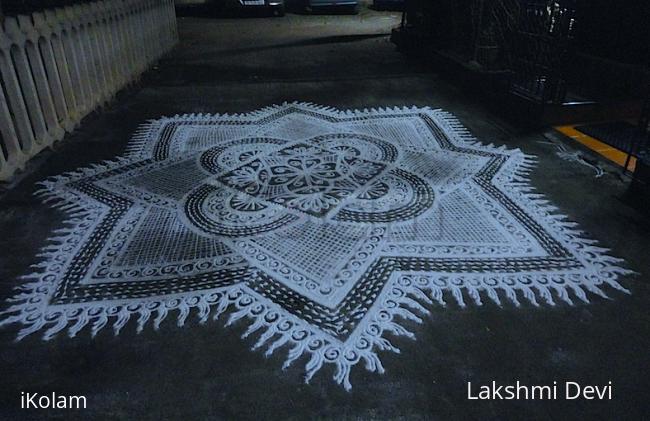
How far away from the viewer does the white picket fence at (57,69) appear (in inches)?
99.6

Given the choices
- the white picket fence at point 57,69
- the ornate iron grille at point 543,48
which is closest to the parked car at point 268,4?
the white picket fence at point 57,69

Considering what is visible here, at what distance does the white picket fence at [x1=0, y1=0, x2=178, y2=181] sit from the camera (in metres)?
2.53

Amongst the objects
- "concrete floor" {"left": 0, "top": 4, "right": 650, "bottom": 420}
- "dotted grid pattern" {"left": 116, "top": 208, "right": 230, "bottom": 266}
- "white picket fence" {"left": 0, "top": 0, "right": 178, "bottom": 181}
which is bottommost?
"concrete floor" {"left": 0, "top": 4, "right": 650, "bottom": 420}

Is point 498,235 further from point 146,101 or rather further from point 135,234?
point 146,101

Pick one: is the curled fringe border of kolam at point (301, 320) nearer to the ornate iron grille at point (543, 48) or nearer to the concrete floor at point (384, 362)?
the concrete floor at point (384, 362)

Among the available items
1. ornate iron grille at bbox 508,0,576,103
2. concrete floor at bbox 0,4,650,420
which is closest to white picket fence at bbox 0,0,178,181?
concrete floor at bbox 0,4,650,420

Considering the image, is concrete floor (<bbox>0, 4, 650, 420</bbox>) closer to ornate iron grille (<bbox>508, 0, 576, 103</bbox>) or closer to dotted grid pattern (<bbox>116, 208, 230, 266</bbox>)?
dotted grid pattern (<bbox>116, 208, 230, 266</bbox>)

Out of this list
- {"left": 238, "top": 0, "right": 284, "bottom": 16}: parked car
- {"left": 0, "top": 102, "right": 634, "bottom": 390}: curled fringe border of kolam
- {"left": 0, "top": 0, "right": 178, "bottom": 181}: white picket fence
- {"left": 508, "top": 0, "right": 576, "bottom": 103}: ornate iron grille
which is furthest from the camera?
{"left": 238, "top": 0, "right": 284, "bottom": 16}: parked car

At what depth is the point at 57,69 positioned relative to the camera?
303cm

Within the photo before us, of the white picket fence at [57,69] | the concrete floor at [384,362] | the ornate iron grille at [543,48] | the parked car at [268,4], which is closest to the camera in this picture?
the concrete floor at [384,362]

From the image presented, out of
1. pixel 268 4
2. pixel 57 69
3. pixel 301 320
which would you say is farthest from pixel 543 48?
pixel 268 4

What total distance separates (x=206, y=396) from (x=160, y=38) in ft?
18.2

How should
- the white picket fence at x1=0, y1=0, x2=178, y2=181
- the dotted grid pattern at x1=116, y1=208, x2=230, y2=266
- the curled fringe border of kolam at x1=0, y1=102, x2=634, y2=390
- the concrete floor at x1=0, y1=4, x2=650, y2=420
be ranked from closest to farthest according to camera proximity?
the concrete floor at x1=0, y1=4, x2=650, y2=420 → the curled fringe border of kolam at x1=0, y1=102, x2=634, y2=390 → the dotted grid pattern at x1=116, y1=208, x2=230, y2=266 → the white picket fence at x1=0, y1=0, x2=178, y2=181

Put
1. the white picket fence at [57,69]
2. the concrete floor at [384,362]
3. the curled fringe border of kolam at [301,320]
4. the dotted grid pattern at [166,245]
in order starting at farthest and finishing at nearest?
the white picket fence at [57,69]
the dotted grid pattern at [166,245]
the curled fringe border of kolam at [301,320]
the concrete floor at [384,362]
